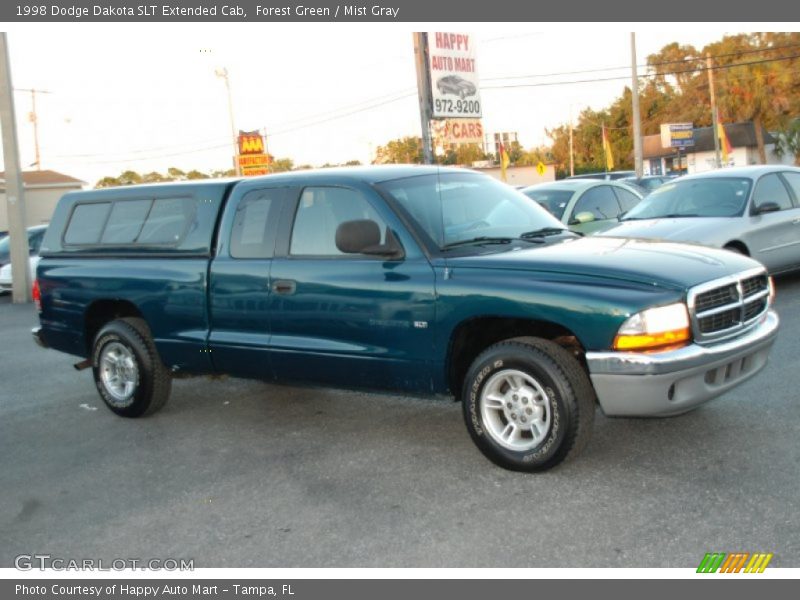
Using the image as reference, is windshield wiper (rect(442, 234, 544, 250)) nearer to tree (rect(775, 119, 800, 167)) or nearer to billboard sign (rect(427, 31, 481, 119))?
billboard sign (rect(427, 31, 481, 119))

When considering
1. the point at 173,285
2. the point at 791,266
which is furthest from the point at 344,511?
the point at 791,266

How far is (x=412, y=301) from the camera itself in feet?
17.1

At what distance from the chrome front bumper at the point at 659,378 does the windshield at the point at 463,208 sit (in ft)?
4.39

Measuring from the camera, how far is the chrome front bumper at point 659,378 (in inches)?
176

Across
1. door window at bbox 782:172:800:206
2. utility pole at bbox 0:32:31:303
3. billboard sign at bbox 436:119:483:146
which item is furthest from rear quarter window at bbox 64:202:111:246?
billboard sign at bbox 436:119:483:146

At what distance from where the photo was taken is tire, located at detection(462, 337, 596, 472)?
4.68 m

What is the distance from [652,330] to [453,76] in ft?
54.2

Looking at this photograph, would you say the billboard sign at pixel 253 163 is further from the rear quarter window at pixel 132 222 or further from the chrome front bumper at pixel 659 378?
the chrome front bumper at pixel 659 378

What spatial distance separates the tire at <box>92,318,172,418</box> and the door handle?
1449mm

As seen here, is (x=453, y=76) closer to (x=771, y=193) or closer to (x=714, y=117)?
(x=771, y=193)

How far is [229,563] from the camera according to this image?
158 inches

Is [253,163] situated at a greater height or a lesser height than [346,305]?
greater

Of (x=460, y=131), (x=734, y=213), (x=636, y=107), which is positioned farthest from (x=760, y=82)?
(x=734, y=213)

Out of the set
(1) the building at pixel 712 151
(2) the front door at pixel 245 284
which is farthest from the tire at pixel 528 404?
(1) the building at pixel 712 151
